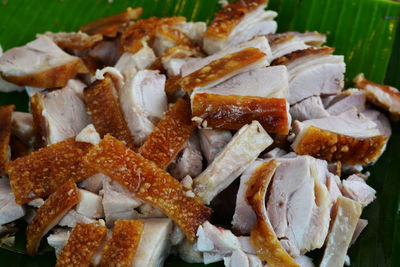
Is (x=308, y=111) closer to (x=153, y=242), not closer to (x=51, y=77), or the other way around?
(x=153, y=242)

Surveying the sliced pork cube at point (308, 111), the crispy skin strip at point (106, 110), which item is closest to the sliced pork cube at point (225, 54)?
the sliced pork cube at point (308, 111)

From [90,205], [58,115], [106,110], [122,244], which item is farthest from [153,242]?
[58,115]

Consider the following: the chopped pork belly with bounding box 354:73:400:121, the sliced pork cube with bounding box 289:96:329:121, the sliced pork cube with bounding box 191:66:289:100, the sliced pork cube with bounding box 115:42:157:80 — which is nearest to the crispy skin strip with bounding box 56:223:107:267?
the sliced pork cube with bounding box 191:66:289:100

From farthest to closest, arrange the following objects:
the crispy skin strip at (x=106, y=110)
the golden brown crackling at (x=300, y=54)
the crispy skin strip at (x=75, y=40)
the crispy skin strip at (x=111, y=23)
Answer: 1. the crispy skin strip at (x=111, y=23)
2. the crispy skin strip at (x=75, y=40)
3. the golden brown crackling at (x=300, y=54)
4. the crispy skin strip at (x=106, y=110)

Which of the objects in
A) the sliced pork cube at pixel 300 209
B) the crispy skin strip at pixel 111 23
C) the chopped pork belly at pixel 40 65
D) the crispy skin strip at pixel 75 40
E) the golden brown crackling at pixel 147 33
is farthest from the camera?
the crispy skin strip at pixel 111 23

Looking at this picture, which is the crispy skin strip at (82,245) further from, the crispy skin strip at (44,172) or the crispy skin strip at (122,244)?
the crispy skin strip at (44,172)

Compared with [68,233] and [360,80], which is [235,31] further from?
[68,233]

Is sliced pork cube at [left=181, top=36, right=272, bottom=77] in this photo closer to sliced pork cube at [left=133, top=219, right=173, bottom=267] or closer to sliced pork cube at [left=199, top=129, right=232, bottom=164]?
sliced pork cube at [left=199, top=129, right=232, bottom=164]
